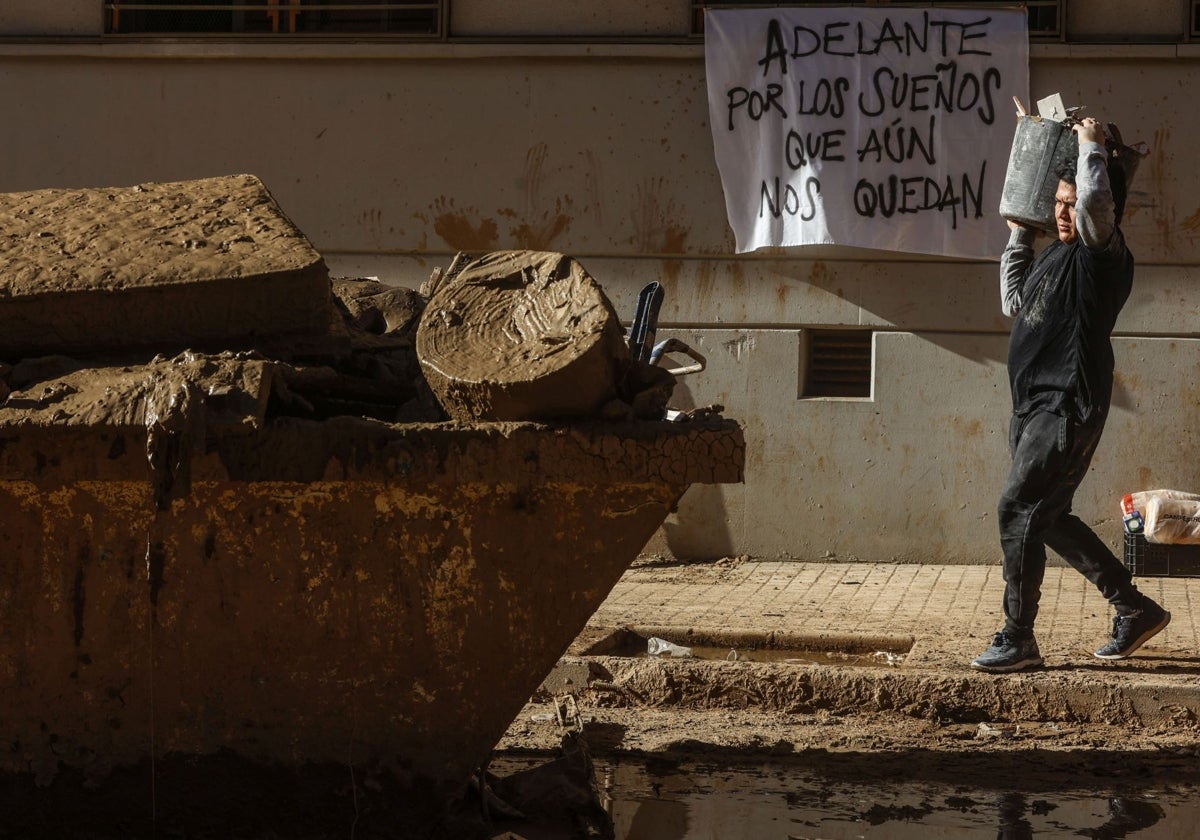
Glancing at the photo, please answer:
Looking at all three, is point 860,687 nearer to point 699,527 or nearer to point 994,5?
point 699,527

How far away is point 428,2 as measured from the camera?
822cm

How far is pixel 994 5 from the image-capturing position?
7.83 meters

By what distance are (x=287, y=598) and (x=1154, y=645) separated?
365 centimetres

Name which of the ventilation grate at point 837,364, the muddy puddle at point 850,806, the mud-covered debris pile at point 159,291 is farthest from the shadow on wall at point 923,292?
the mud-covered debris pile at point 159,291

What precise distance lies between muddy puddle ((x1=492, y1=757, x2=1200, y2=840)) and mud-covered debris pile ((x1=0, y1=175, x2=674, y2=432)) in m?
1.03

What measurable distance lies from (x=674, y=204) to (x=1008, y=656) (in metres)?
3.61

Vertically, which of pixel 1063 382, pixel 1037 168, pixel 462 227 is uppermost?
pixel 1037 168

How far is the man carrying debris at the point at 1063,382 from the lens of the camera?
5.12 metres

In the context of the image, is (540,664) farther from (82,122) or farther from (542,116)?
(82,122)

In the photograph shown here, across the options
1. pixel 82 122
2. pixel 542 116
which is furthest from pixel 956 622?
pixel 82 122

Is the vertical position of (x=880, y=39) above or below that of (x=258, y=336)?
above

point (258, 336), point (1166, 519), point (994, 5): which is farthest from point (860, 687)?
point (994, 5)

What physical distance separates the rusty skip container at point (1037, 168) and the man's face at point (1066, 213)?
54 millimetres

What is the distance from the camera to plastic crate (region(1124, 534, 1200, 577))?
7484 millimetres
